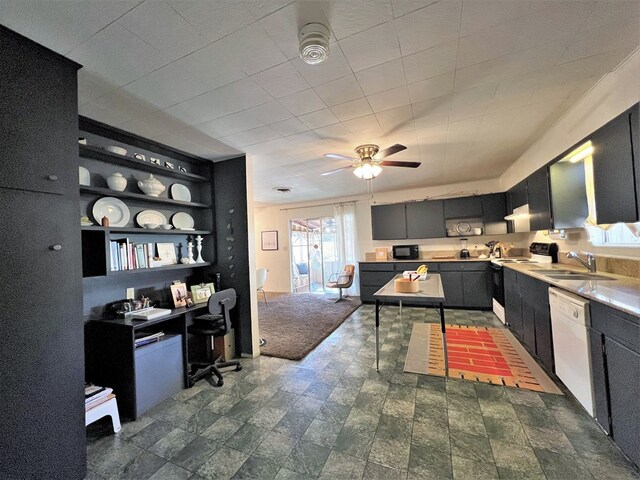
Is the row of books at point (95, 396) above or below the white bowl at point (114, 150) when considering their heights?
below

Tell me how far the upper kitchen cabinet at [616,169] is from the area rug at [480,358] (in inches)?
58.1

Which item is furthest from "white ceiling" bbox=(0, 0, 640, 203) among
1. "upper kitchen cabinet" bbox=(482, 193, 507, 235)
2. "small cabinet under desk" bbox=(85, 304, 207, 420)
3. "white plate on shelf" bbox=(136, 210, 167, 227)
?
"upper kitchen cabinet" bbox=(482, 193, 507, 235)

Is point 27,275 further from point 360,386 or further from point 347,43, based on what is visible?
point 360,386

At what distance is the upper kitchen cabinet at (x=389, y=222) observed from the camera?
5523mm

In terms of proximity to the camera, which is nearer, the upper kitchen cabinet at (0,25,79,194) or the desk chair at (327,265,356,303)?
the upper kitchen cabinet at (0,25,79,194)

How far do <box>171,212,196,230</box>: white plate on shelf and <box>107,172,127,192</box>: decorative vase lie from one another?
690 millimetres

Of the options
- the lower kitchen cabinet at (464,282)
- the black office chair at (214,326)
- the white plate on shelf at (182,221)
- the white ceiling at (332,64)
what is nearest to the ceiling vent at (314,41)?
the white ceiling at (332,64)

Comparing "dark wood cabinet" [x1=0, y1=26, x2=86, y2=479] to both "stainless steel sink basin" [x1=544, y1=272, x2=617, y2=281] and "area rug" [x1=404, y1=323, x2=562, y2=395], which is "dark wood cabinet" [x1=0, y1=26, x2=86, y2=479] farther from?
"stainless steel sink basin" [x1=544, y1=272, x2=617, y2=281]

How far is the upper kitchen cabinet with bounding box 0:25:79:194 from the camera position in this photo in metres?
1.24

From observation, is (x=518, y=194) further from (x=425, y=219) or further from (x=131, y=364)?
(x=131, y=364)

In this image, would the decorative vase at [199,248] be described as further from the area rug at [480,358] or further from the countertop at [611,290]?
the countertop at [611,290]

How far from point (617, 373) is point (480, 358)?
1.40 metres

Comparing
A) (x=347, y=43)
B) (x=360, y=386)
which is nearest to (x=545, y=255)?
(x=360, y=386)

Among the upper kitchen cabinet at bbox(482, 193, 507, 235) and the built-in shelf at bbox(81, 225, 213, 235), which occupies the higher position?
the upper kitchen cabinet at bbox(482, 193, 507, 235)
